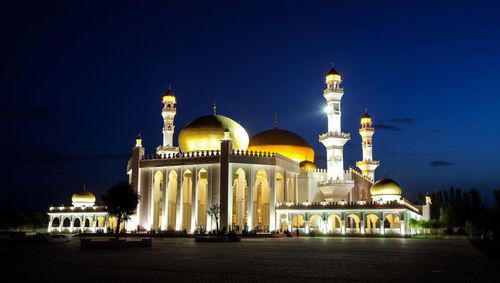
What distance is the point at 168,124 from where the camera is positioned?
5525 centimetres

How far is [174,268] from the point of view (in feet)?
39.8

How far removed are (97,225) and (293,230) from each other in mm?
22491

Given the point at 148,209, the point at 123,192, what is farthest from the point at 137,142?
the point at 123,192

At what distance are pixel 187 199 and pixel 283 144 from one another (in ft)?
42.1

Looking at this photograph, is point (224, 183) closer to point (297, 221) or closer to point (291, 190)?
point (297, 221)

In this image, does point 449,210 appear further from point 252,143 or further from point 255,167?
point 255,167

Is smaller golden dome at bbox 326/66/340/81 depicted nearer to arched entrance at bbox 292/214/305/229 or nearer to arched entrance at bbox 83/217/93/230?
arched entrance at bbox 292/214/305/229

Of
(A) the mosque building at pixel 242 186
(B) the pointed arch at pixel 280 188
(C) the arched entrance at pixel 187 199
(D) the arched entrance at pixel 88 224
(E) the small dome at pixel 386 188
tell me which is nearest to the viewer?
(A) the mosque building at pixel 242 186

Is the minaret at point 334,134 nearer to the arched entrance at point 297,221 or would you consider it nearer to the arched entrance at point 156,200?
the arched entrance at point 297,221

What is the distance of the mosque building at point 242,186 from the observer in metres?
45.4

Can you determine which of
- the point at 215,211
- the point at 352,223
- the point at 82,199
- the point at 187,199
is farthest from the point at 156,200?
the point at 352,223

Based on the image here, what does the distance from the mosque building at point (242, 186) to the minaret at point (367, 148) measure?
794 centimetres

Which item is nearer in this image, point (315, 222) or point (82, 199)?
point (315, 222)

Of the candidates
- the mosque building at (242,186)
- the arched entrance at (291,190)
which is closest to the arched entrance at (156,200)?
the mosque building at (242,186)
